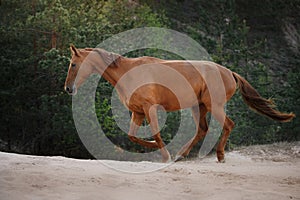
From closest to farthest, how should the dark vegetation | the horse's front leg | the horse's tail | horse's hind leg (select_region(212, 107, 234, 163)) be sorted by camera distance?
1. the horse's front leg
2. horse's hind leg (select_region(212, 107, 234, 163))
3. the horse's tail
4. the dark vegetation

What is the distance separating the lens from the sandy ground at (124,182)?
3.56 meters

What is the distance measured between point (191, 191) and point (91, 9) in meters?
11.0

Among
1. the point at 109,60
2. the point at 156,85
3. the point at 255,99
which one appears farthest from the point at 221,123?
the point at 109,60

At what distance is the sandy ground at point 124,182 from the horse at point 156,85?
1519 millimetres

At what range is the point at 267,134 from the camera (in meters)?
13.1

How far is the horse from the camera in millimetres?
6430

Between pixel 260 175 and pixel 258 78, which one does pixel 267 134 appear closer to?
pixel 258 78

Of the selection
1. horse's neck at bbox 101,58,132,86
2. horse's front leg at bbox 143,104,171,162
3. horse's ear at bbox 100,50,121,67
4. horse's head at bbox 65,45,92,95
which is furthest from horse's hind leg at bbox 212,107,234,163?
horse's head at bbox 65,45,92,95

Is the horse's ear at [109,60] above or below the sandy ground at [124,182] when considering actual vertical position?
above

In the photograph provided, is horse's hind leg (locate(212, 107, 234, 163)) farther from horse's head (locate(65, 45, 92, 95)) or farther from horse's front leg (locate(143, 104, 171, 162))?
horse's head (locate(65, 45, 92, 95))

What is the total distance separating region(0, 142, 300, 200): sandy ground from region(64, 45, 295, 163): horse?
59.8 inches

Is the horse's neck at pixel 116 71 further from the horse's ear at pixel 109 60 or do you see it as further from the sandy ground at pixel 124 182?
the sandy ground at pixel 124 182

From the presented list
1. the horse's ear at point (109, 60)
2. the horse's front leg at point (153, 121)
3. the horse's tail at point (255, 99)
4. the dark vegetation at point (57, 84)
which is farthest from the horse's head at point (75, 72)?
the dark vegetation at point (57, 84)

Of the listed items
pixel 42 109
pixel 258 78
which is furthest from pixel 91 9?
pixel 258 78
